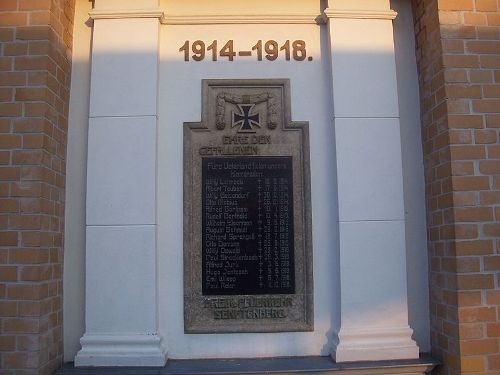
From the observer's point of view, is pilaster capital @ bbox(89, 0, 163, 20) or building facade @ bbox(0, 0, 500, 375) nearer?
building facade @ bbox(0, 0, 500, 375)

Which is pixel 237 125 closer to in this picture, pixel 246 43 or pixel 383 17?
pixel 246 43

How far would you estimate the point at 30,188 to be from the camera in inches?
147

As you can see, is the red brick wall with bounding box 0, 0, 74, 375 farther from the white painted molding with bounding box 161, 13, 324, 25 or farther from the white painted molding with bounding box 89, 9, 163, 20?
the white painted molding with bounding box 161, 13, 324, 25

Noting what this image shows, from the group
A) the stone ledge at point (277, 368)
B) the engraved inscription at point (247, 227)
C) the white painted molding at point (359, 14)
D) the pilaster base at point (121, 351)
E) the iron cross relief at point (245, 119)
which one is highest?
the white painted molding at point (359, 14)

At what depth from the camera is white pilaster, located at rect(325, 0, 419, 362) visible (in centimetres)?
397

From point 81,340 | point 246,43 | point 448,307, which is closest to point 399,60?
point 246,43

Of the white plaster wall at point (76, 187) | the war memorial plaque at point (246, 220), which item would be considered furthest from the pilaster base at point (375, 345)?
the white plaster wall at point (76, 187)

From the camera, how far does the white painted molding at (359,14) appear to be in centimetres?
425

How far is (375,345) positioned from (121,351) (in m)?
2.20

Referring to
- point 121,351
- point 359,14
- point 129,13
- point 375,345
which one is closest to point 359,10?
point 359,14

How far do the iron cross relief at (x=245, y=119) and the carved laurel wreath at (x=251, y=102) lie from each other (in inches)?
2.3


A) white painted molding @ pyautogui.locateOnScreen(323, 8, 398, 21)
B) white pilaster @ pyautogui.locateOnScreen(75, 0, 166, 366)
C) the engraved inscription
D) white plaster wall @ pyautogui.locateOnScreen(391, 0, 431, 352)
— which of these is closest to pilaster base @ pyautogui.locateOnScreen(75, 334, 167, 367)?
white pilaster @ pyautogui.locateOnScreen(75, 0, 166, 366)

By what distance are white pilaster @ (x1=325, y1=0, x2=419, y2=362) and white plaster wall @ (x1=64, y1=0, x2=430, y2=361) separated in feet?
0.51

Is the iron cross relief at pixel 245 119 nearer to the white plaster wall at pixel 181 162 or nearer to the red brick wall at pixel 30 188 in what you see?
the white plaster wall at pixel 181 162
